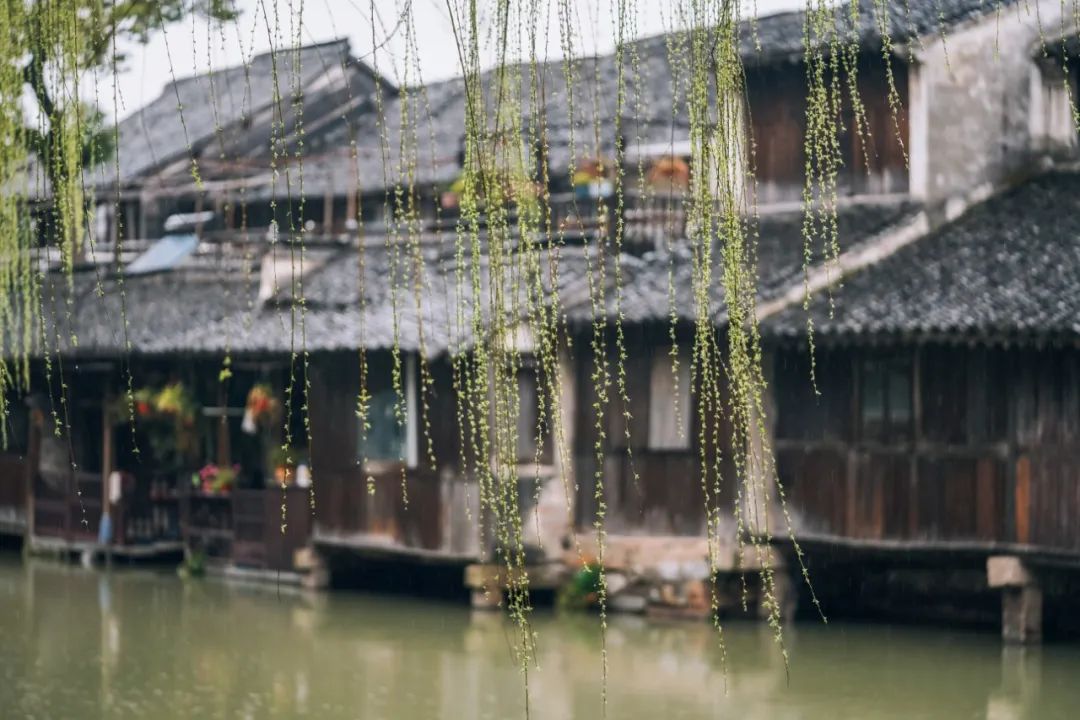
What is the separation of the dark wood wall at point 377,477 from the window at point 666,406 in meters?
1.80

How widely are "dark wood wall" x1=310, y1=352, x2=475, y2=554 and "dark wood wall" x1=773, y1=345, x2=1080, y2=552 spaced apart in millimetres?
3056

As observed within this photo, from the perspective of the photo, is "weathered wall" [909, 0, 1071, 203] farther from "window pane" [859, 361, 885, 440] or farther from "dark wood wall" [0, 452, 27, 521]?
"dark wood wall" [0, 452, 27, 521]

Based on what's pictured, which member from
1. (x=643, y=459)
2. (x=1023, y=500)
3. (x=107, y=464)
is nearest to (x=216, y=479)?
(x=107, y=464)

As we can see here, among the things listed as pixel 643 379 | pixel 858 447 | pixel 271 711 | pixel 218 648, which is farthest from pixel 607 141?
pixel 271 711

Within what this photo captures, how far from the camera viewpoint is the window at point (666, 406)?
16062mm

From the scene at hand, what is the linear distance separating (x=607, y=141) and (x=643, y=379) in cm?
675

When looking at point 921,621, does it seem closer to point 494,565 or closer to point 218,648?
point 494,565

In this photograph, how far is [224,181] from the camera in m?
24.0

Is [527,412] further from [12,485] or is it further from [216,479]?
[12,485]

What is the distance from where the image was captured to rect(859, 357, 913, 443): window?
588 inches

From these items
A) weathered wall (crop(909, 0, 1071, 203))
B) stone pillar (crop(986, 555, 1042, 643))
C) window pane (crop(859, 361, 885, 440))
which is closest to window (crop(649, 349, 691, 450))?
window pane (crop(859, 361, 885, 440))

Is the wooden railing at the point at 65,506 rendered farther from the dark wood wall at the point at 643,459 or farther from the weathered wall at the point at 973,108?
the weathered wall at the point at 973,108

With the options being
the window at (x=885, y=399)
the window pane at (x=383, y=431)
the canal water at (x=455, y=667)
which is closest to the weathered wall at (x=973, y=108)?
the window at (x=885, y=399)

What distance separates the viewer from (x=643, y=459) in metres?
16.2
